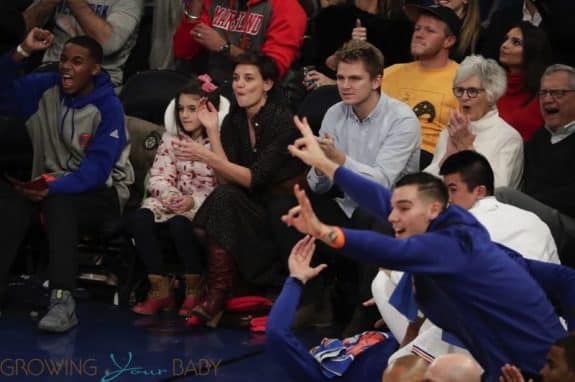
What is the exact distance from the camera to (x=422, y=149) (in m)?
7.61

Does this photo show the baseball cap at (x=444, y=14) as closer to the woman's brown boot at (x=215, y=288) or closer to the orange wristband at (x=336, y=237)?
the woman's brown boot at (x=215, y=288)

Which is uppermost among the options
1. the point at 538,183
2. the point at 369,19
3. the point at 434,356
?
the point at 369,19

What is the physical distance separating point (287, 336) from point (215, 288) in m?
2.05

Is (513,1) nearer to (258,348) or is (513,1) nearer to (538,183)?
(538,183)

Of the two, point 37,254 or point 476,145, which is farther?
point 37,254

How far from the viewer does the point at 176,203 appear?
7629 millimetres

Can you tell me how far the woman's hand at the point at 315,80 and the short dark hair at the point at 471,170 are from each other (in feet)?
7.12


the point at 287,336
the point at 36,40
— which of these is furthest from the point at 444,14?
the point at 287,336

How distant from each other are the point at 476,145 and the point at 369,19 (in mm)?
1475

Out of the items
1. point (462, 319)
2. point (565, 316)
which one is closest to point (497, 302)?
point (462, 319)

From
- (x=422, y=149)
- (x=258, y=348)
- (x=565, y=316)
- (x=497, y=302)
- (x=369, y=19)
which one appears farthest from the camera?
(x=369, y=19)

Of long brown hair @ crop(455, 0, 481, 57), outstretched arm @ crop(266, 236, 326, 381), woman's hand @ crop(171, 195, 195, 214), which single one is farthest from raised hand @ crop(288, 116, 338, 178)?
long brown hair @ crop(455, 0, 481, 57)

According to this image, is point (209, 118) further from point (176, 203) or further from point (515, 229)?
point (515, 229)

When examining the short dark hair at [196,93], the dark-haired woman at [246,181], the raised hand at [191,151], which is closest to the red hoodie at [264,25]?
the short dark hair at [196,93]
